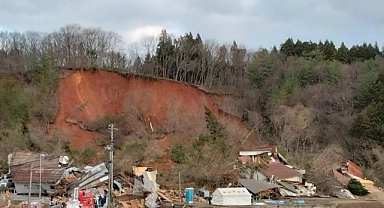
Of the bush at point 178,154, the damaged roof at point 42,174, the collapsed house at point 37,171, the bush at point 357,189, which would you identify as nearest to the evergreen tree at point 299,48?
the bush at point 357,189

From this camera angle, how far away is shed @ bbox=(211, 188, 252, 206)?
78.6ft

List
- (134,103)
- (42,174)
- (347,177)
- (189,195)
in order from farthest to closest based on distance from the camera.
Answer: (134,103), (347,177), (42,174), (189,195)

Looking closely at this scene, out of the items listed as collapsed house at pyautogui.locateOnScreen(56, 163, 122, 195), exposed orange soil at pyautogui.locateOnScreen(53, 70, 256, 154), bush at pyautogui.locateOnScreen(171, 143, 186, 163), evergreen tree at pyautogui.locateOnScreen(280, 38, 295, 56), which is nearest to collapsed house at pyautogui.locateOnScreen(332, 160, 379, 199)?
exposed orange soil at pyautogui.locateOnScreen(53, 70, 256, 154)

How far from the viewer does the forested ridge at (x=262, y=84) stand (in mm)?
38000

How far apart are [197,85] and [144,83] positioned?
533 cm

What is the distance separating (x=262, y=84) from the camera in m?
49.0

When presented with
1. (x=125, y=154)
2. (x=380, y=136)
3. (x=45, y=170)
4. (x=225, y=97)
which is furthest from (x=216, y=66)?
(x=45, y=170)

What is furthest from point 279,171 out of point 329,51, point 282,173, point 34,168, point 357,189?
point 329,51

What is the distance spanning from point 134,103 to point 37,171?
14.9 m

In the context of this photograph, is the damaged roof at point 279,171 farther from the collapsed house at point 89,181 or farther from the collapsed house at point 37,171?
the collapsed house at point 37,171

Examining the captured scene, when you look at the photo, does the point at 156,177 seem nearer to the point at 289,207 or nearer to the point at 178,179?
the point at 178,179

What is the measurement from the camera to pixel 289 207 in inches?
935

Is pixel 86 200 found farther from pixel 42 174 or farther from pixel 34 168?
pixel 34 168

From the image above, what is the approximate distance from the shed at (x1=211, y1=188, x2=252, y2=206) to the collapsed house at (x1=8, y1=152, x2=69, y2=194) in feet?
29.1
